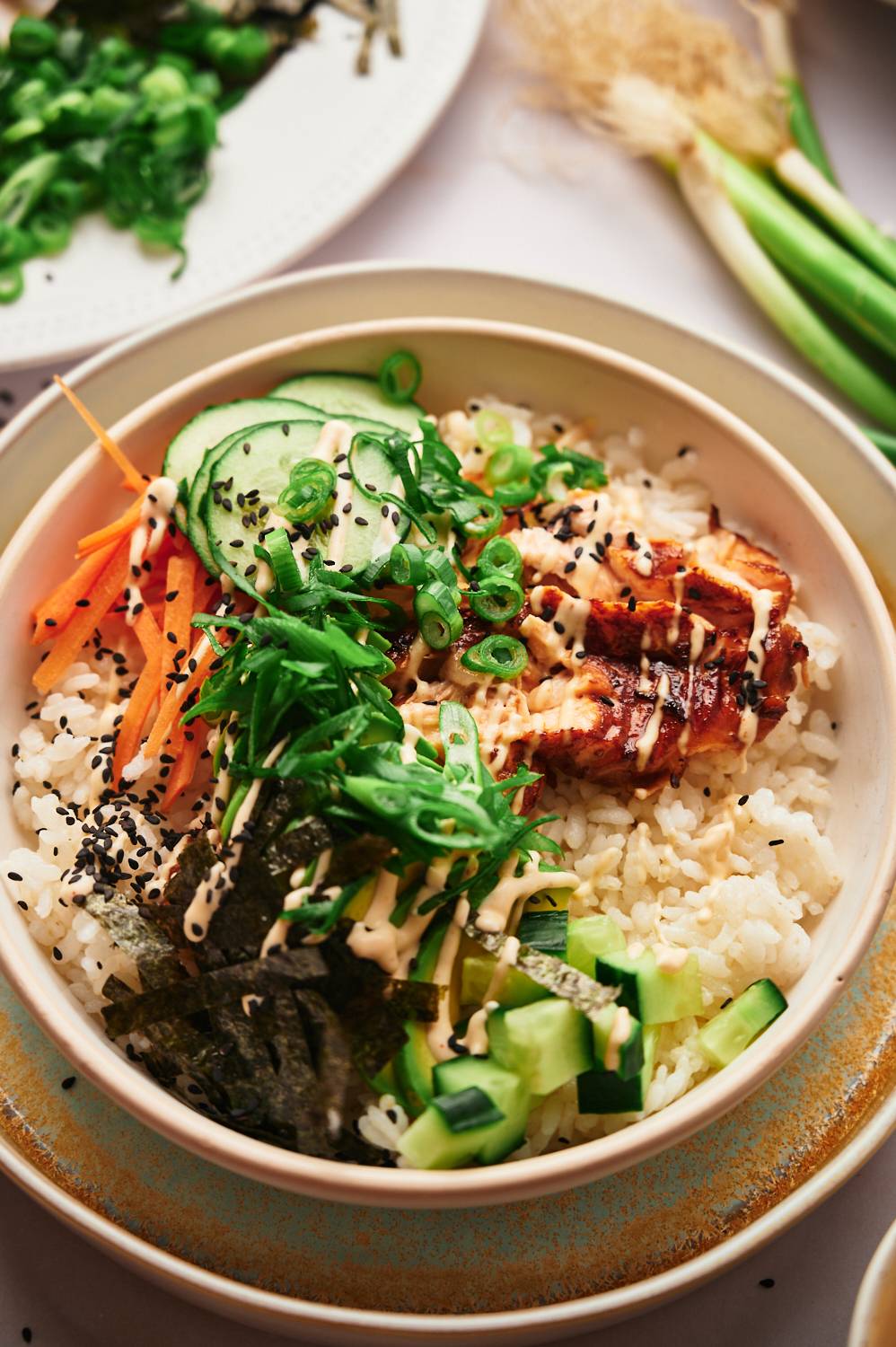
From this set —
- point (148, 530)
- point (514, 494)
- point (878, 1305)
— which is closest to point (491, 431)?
point (514, 494)

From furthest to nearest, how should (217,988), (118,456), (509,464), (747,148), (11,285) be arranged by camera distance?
1. (747,148)
2. (11,285)
3. (509,464)
4. (118,456)
5. (217,988)

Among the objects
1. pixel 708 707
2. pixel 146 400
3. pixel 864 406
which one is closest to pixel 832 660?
pixel 708 707

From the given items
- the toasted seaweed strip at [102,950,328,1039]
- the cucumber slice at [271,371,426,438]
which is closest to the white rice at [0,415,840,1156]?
the toasted seaweed strip at [102,950,328,1039]

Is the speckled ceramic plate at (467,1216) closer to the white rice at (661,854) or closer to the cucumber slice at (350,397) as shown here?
the white rice at (661,854)

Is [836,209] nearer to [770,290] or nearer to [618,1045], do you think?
[770,290]

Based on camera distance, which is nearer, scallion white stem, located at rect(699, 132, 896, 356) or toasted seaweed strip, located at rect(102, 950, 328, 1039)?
toasted seaweed strip, located at rect(102, 950, 328, 1039)

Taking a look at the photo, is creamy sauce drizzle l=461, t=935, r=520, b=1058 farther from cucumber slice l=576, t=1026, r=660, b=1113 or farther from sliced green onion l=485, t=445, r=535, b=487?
sliced green onion l=485, t=445, r=535, b=487
